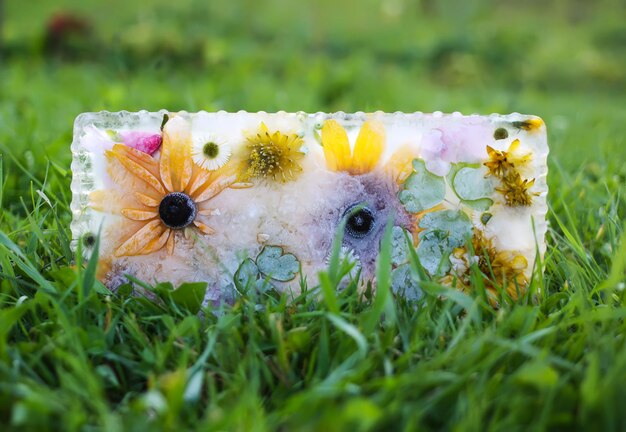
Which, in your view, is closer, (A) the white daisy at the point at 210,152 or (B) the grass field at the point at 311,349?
(B) the grass field at the point at 311,349

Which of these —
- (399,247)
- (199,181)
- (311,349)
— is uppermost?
(199,181)

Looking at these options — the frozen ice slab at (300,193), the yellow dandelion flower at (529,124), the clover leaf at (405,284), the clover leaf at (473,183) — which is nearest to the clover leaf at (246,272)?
the frozen ice slab at (300,193)

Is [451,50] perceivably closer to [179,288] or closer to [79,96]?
[79,96]

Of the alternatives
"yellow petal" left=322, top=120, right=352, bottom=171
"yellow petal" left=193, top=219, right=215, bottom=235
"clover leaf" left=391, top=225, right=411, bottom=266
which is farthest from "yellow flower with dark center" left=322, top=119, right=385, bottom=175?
"yellow petal" left=193, top=219, right=215, bottom=235

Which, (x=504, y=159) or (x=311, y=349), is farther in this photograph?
(x=504, y=159)

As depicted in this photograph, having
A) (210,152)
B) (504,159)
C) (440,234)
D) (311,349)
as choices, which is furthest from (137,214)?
(504,159)

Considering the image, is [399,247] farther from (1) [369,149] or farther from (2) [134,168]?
(2) [134,168]

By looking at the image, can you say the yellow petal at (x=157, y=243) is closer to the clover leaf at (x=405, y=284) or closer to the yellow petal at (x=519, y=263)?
the clover leaf at (x=405, y=284)
